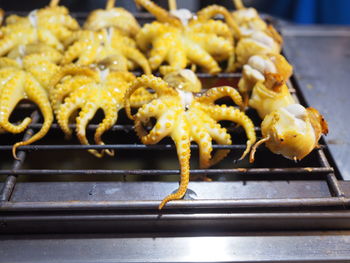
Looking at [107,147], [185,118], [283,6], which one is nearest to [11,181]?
[107,147]

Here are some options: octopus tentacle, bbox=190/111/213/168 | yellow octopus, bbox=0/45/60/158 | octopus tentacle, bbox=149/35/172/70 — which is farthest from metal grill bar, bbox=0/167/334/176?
octopus tentacle, bbox=149/35/172/70

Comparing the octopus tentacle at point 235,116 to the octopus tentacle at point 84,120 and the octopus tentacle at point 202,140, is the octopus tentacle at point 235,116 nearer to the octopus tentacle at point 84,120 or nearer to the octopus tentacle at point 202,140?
the octopus tentacle at point 202,140

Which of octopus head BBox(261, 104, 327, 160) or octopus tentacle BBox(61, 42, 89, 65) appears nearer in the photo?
octopus head BBox(261, 104, 327, 160)

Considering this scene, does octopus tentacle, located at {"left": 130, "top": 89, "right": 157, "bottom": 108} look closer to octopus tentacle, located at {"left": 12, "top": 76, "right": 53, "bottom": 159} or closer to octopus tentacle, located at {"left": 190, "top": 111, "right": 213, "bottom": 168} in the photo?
octopus tentacle, located at {"left": 190, "top": 111, "right": 213, "bottom": 168}

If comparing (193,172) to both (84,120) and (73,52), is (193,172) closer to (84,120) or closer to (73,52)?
(84,120)

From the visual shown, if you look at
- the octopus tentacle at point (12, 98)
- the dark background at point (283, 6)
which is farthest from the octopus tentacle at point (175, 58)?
the dark background at point (283, 6)
